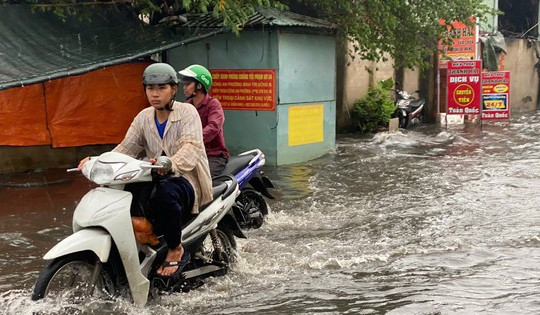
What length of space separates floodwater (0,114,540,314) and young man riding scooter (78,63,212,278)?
1.89ft

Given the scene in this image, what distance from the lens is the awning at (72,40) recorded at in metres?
8.23

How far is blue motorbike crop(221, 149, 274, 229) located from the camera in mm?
6215

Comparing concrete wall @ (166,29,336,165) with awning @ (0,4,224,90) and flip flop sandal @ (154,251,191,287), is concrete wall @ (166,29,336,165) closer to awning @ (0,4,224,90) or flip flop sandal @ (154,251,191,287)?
awning @ (0,4,224,90)

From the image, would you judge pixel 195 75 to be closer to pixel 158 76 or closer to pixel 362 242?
pixel 158 76

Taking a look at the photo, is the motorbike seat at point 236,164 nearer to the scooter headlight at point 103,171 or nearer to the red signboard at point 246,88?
the scooter headlight at point 103,171

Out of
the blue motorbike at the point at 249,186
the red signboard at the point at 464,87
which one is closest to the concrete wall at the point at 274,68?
the blue motorbike at the point at 249,186

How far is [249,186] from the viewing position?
7199 mm

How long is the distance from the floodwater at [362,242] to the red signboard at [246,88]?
4.14 ft

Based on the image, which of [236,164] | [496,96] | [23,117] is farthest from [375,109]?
[236,164]

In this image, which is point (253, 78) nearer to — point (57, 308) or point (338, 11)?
point (338, 11)

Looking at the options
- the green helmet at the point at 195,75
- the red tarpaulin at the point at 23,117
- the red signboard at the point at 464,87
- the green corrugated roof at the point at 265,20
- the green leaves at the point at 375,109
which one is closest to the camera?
the green helmet at the point at 195,75

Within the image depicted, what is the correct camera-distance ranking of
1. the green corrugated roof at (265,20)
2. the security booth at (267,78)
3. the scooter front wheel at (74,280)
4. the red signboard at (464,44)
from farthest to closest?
1. the red signboard at (464,44)
2. the security booth at (267,78)
3. the green corrugated roof at (265,20)
4. the scooter front wheel at (74,280)

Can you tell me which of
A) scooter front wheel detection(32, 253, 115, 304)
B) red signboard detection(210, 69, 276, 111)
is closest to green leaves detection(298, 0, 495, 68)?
red signboard detection(210, 69, 276, 111)

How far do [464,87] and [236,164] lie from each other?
10722 mm
